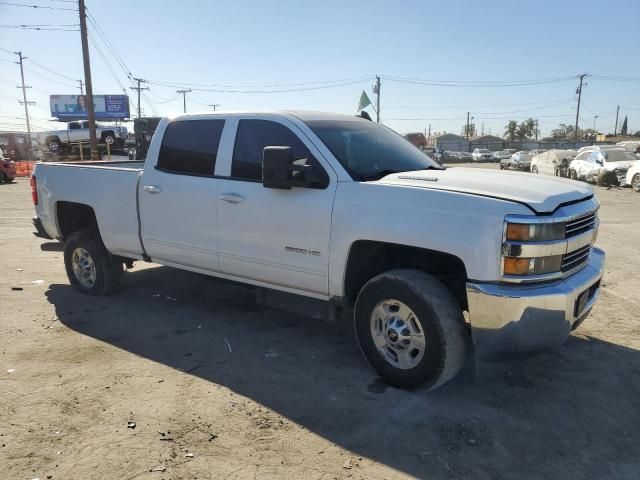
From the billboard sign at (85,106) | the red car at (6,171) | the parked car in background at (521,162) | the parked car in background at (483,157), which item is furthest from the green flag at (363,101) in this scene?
the billboard sign at (85,106)

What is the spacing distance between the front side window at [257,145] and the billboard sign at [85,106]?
68694 millimetres

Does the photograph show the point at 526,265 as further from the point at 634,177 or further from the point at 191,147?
Answer: the point at 634,177

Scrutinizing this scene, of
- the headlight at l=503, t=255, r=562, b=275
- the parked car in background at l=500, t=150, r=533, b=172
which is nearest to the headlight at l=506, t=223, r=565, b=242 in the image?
the headlight at l=503, t=255, r=562, b=275

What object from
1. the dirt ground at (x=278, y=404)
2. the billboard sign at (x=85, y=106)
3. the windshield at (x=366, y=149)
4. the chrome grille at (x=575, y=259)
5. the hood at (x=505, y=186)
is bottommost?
the dirt ground at (x=278, y=404)

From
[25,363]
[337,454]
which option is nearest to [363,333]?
[337,454]

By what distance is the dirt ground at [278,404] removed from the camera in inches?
113

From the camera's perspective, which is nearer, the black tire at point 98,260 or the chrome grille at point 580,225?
the chrome grille at point 580,225

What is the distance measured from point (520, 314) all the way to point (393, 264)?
109cm

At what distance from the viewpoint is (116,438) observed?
123 inches

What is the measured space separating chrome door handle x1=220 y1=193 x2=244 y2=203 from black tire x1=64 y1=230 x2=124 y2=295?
7.11ft

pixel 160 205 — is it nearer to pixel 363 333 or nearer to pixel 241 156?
pixel 241 156

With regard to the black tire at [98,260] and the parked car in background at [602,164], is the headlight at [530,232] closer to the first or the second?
the black tire at [98,260]

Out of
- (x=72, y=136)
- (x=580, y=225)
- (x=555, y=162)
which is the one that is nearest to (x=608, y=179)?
(x=555, y=162)

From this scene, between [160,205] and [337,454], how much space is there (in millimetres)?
3019
